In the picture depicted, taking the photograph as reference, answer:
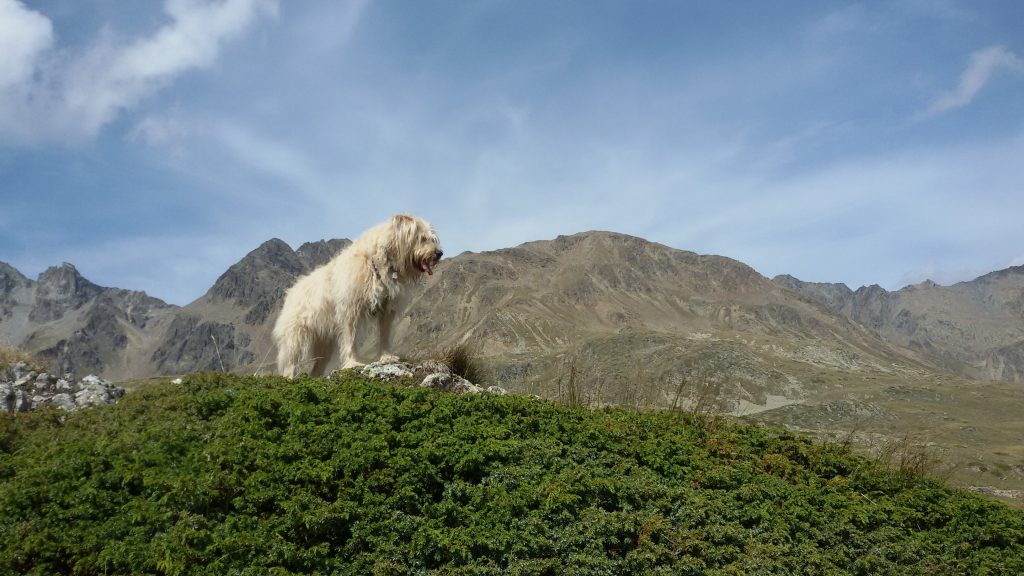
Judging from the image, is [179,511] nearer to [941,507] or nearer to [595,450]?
[595,450]

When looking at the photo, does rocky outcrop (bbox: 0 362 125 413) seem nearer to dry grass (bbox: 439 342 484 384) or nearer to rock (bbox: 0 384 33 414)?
rock (bbox: 0 384 33 414)

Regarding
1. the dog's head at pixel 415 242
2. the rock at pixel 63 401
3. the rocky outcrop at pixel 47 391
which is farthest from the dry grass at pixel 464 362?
the rock at pixel 63 401

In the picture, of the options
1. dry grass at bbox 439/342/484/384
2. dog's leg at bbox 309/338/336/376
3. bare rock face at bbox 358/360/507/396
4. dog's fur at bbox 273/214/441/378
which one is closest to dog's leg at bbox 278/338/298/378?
dog's fur at bbox 273/214/441/378

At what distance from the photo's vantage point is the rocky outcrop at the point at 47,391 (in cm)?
934

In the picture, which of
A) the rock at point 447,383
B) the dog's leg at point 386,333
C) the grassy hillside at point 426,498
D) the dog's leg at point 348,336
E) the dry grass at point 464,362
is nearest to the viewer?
the grassy hillside at point 426,498

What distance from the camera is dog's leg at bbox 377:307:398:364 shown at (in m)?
10.8

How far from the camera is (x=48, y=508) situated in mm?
5418

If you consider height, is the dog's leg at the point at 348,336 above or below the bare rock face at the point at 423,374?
above

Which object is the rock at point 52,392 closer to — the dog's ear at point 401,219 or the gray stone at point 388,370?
the gray stone at point 388,370

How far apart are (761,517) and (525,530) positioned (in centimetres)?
261

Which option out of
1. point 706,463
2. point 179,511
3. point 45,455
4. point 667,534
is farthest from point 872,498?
point 45,455

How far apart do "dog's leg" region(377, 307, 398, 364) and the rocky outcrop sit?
13.2 ft

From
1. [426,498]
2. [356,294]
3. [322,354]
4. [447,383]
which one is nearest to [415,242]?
[356,294]

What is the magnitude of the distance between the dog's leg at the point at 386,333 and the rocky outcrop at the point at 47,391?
4025mm
